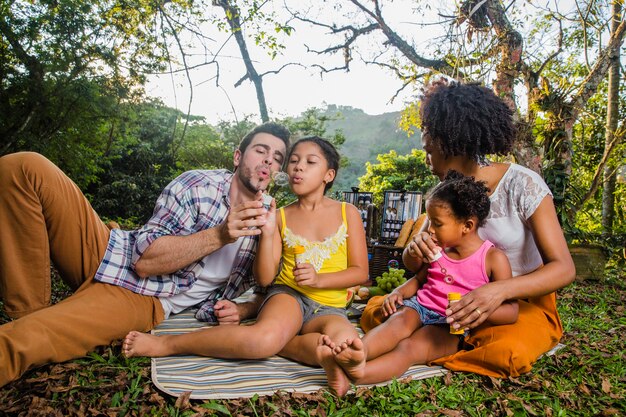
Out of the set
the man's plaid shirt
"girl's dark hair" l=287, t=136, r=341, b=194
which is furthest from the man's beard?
"girl's dark hair" l=287, t=136, r=341, b=194

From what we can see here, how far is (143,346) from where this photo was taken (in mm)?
2076

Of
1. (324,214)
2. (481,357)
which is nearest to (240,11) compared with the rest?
(324,214)

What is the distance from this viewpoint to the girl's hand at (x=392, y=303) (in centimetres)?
231

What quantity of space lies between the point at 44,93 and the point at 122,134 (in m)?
3.16

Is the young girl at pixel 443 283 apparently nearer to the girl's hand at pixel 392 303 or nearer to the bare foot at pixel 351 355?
the girl's hand at pixel 392 303

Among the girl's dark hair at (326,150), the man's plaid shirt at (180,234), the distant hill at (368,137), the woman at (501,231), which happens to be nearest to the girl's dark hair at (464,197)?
the woman at (501,231)

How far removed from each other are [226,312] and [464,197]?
1570 mm

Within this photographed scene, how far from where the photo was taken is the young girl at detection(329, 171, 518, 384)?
2.08m

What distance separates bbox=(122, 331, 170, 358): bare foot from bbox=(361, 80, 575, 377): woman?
4.76 ft

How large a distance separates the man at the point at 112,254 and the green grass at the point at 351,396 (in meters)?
0.16

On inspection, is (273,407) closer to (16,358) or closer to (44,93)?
(16,358)

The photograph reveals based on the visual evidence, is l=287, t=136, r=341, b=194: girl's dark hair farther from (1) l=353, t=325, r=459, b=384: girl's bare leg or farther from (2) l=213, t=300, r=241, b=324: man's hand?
(1) l=353, t=325, r=459, b=384: girl's bare leg

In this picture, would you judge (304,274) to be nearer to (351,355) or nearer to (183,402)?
(351,355)

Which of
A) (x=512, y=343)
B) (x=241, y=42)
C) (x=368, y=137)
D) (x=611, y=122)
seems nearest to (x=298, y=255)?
(x=512, y=343)
